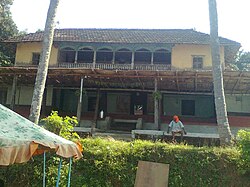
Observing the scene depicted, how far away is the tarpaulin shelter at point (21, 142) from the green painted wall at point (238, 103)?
1747cm

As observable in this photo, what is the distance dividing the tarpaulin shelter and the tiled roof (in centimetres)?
1874

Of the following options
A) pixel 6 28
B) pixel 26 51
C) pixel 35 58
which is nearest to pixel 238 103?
pixel 35 58

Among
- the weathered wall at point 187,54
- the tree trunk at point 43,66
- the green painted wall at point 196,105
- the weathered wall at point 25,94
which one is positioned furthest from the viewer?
the weathered wall at point 187,54

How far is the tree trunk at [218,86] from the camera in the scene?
37.4ft

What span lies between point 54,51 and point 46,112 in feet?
17.7

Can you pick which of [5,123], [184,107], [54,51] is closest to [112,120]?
[184,107]

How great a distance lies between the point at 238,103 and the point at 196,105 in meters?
2.92

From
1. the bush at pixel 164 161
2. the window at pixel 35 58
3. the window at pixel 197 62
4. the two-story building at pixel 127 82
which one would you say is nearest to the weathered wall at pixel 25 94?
the two-story building at pixel 127 82

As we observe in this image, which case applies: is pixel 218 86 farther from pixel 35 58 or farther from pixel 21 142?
pixel 35 58

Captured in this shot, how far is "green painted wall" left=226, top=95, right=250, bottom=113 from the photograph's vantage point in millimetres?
21906

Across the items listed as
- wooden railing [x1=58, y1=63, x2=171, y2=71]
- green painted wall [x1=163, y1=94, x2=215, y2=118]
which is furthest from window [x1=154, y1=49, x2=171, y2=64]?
green painted wall [x1=163, y1=94, x2=215, y2=118]

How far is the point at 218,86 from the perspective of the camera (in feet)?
39.8

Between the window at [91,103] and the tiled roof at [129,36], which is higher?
the tiled roof at [129,36]

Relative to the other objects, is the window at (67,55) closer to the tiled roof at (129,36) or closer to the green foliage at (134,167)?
the tiled roof at (129,36)
